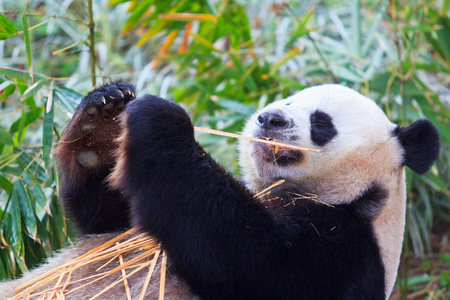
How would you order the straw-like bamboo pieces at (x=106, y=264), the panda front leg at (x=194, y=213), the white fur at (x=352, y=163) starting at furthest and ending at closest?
the white fur at (x=352, y=163)
the straw-like bamboo pieces at (x=106, y=264)
the panda front leg at (x=194, y=213)

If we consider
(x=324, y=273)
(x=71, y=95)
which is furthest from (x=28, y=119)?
(x=324, y=273)

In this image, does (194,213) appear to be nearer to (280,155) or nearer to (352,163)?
(280,155)

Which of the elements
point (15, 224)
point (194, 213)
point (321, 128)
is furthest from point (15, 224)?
point (321, 128)

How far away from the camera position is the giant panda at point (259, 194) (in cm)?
199

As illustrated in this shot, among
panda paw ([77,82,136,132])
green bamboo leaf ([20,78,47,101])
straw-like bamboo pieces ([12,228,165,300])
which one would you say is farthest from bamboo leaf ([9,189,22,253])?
panda paw ([77,82,136,132])

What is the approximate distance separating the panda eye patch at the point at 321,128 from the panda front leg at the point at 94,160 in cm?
86

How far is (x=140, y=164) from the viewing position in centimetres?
201

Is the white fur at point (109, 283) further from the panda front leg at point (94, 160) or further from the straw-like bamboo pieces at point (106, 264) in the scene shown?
the panda front leg at point (94, 160)

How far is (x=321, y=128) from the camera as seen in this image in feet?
8.10

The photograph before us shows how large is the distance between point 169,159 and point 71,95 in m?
1.26

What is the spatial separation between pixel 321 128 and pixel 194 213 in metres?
0.82

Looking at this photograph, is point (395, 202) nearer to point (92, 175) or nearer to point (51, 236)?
point (92, 175)

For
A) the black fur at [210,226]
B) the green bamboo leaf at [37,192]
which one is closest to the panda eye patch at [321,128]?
the black fur at [210,226]

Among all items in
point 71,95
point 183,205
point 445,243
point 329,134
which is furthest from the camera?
point 445,243
